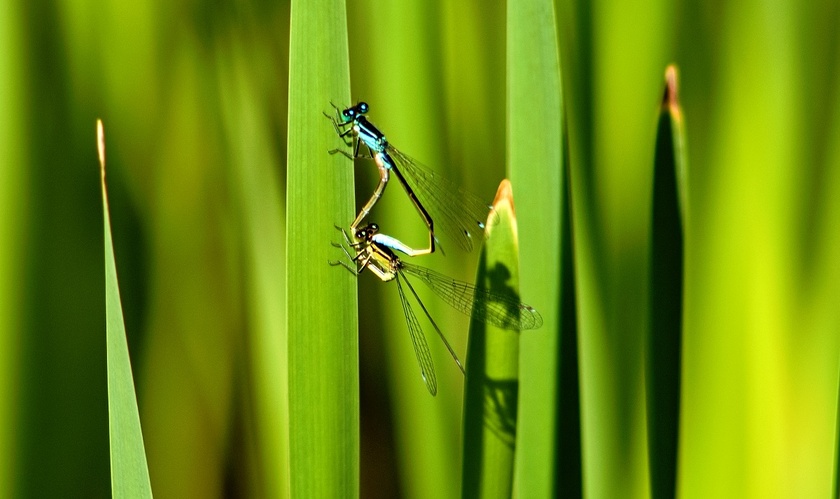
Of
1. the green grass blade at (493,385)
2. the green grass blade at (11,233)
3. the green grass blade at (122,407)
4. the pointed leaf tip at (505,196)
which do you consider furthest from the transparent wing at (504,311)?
the green grass blade at (11,233)

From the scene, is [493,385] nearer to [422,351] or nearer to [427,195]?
[422,351]

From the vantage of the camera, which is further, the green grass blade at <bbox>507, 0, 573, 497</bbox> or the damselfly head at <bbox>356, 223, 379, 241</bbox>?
the damselfly head at <bbox>356, 223, 379, 241</bbox>

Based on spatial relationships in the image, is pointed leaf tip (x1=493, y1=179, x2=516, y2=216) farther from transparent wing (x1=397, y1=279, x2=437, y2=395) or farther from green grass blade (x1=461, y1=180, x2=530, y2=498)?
transparent wing (x1=397, y1=279, x2=437, y2=395)

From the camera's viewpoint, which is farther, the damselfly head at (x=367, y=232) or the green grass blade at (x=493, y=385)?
the damselfly head at (x=367, y=232)

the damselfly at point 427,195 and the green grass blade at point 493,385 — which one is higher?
the damselfly at point 427,195

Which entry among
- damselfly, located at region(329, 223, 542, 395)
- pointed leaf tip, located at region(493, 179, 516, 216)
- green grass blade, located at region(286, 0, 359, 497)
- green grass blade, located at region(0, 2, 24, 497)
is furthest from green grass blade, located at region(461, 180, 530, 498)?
green grass blade, located at region(0, 2, 24, 497)

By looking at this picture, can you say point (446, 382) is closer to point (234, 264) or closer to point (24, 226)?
point (234, 264)

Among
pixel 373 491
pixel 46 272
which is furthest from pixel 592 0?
pixel 46 272

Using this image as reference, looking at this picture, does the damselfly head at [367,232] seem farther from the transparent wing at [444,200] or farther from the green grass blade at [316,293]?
the green grass blade at [316,293]
